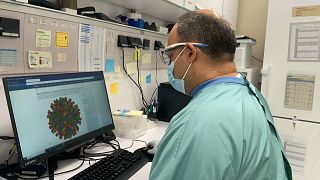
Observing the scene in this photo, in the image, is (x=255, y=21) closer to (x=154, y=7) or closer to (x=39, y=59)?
(x=154, y=7)

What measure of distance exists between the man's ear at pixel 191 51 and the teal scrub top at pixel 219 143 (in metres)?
0.17

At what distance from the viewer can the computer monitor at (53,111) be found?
0.96 meters

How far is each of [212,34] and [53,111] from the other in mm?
681

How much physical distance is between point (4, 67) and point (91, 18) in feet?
1.77

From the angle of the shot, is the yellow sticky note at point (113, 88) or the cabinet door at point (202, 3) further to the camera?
the cabinet door at point (202, 3)

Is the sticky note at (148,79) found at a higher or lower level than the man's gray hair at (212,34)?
lower

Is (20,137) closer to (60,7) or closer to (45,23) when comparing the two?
(45,23)

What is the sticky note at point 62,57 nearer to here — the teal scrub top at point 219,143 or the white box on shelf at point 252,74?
the teal scrub top at point 219,143

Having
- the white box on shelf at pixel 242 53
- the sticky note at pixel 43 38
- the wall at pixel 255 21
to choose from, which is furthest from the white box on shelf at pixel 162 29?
the wall at pixel 255 21

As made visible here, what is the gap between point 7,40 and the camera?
1107mm

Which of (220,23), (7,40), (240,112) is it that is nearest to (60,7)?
(7,40)

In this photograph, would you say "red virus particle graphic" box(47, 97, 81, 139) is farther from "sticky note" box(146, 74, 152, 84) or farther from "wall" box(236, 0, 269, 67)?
"wall" box(236, 0, 269, 67)

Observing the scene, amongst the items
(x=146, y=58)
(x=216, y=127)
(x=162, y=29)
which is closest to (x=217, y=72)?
(x=216, y=127)

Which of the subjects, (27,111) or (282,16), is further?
(282,16)
